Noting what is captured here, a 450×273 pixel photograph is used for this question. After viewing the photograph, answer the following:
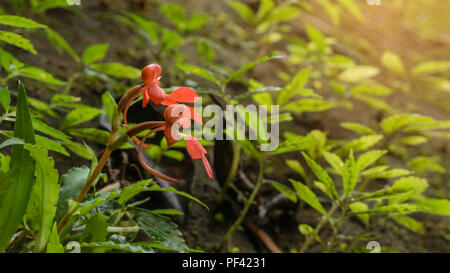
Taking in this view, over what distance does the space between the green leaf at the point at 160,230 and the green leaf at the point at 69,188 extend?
0.34 ft

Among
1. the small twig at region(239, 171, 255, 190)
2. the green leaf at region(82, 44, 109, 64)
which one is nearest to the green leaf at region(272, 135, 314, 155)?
the small twig at region(239, 171, 255, 190)

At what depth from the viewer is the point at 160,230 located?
21.1 inches

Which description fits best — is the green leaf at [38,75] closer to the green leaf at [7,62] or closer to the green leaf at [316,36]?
the green leaf at [7,62]

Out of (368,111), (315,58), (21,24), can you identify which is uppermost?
(315,58)

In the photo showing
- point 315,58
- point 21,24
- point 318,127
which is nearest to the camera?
point 21,24

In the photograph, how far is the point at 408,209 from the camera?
593 millimetres

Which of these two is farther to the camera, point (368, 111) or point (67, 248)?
point (368, 111)

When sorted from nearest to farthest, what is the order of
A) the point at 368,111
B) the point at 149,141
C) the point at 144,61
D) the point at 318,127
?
the point at 149,141 → the point at 144,61 → the point at 318,127 → the point at 368,111

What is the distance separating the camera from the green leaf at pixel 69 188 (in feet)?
1.55

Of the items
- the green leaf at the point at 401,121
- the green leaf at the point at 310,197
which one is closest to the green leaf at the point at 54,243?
the green leaf at the point at 310,197

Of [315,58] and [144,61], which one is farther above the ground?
[315,58]
